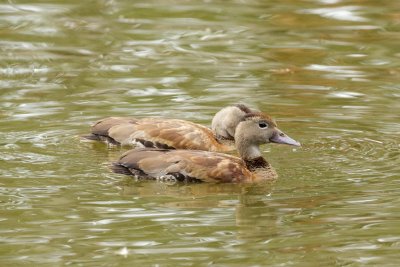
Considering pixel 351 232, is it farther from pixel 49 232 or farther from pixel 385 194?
pixel 49 232

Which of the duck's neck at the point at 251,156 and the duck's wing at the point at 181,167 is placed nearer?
the duck's wing at the point at 181,167

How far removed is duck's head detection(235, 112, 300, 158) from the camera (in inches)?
498

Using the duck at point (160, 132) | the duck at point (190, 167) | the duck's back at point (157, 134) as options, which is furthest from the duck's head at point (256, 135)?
the duck's back at point (157, 134)

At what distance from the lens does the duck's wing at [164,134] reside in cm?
1350

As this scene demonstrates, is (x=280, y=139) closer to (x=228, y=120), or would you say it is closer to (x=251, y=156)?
(x=251, y=156)

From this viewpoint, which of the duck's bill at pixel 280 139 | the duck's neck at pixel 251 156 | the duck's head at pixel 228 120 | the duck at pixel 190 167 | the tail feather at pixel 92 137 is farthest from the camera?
the duck's head at pixel 228 120

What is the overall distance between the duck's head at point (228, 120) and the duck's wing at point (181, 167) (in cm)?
141

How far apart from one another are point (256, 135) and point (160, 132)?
134cm

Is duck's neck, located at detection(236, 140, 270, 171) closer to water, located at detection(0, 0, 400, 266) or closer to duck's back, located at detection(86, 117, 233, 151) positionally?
water, located at detection(0, 0, 400, 266)

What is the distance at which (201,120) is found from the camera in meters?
14.6

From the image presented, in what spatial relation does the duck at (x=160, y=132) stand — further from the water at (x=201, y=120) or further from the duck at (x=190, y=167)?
the duck at (x=190, y=167)

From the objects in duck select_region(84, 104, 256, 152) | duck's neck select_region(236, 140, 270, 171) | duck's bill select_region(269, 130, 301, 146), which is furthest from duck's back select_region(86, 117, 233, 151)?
duck's bill select_region(269, 130, 301, 146)

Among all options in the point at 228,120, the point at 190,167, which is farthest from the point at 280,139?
the point at 228,120

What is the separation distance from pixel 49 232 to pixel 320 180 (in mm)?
2789
